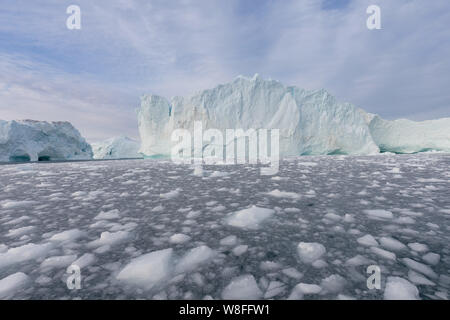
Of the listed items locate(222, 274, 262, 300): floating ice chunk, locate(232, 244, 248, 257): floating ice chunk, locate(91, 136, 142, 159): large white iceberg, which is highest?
locate(91, 136, 142, 159): large white iceberg

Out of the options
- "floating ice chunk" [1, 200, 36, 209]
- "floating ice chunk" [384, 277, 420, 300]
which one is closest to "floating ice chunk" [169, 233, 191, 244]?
"floating ice chunk" [384, 277, 420, 300]

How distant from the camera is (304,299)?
0.90 metres

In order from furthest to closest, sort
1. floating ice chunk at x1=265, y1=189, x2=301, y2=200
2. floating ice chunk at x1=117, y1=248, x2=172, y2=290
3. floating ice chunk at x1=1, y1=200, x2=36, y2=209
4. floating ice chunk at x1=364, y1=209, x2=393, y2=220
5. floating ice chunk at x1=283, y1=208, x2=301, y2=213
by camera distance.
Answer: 1. floating ice chunk at x1=265, y1=189, x2=301, y2=200
2. floating ice chunk at x1=1, y1=200, x2=36, y2=209
3. floating ice chunk at x1=283, y1=208, x2=301, y2=213
4. floating ice chunk at x1=364, y1=209, x2=393, y2=220
5. floating ice chunk at x1=117, y1=248, x2=172, y2=290

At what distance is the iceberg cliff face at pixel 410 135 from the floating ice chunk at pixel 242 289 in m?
25.0

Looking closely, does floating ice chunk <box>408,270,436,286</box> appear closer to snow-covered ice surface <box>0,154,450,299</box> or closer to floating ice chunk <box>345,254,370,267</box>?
snow-covered ice surface <box>0,154,450,299</box>

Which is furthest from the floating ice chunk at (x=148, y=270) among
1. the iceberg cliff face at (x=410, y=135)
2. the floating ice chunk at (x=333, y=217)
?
the iceberg cliff face at (x=410, y=135)

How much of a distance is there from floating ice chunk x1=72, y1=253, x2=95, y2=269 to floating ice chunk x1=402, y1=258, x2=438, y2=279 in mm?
1749

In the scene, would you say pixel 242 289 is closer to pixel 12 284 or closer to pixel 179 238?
pixel 179 238

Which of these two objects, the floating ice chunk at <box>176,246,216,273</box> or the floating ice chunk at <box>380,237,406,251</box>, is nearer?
the floating ice chunk at <box>176,246,216,273</box>

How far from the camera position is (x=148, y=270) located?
112 cm

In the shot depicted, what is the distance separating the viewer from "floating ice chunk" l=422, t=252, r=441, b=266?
3.86 feet

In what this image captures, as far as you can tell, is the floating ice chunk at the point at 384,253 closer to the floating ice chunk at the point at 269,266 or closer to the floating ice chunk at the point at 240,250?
the floating ice chunk at the point at 269,266

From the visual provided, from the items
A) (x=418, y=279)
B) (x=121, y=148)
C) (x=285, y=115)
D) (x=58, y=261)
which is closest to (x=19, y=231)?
(x=58, y=261)

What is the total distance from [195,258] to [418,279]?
3.68ft
